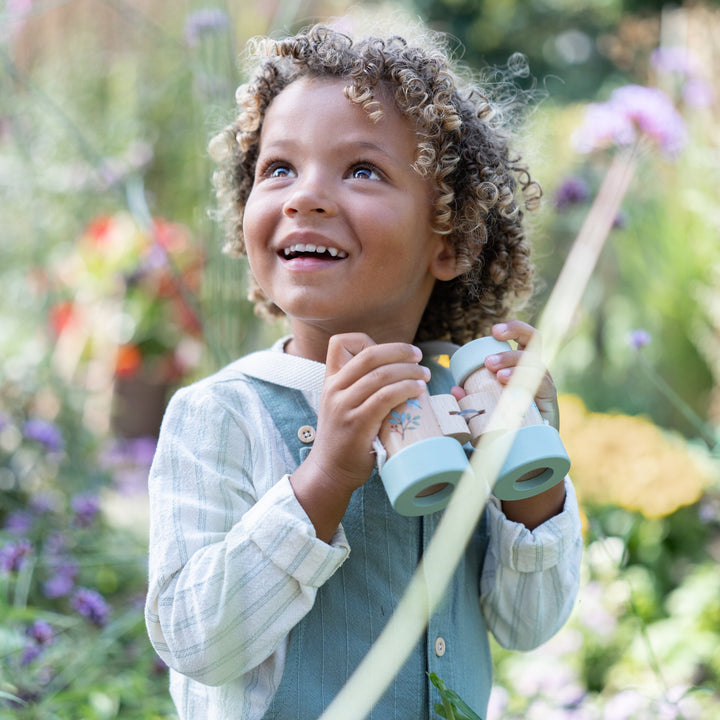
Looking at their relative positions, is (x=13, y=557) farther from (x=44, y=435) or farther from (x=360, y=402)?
(x=360, y=402)

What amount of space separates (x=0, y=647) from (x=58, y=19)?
163 inches

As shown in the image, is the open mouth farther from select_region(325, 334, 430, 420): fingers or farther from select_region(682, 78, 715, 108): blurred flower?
select_region(682, 78, 715, 108): blurred flower

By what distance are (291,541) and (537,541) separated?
0.37 meters

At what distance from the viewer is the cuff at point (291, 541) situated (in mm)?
924

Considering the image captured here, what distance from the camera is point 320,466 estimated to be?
36.8 inches

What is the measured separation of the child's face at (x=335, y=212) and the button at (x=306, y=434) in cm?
13

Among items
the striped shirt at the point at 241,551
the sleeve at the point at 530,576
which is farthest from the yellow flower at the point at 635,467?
the striped shirt at the point at 241,551

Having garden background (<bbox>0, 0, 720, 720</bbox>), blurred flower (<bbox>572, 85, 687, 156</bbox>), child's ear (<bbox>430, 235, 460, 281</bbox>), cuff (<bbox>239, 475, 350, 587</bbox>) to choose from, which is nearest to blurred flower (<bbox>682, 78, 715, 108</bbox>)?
garden background (<bbox>0, 0, 720, 720</bbox>)

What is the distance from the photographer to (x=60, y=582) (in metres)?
1.98

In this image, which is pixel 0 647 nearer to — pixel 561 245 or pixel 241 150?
pixel 241 150

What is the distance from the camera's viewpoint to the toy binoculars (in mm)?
865

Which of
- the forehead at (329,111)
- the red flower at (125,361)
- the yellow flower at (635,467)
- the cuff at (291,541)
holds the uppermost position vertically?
the forehead at (329,111)

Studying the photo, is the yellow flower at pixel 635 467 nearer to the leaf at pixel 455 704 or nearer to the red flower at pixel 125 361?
the leaf at pixel 455 704

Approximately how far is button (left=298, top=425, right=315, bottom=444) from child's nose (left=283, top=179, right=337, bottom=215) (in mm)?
259
